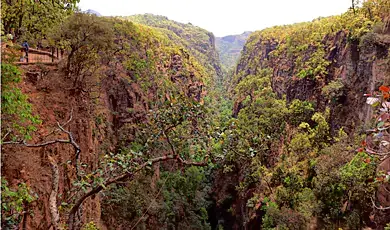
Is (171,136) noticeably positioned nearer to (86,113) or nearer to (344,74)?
(86,113)

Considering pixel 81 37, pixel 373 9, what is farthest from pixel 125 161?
pixel 373 9

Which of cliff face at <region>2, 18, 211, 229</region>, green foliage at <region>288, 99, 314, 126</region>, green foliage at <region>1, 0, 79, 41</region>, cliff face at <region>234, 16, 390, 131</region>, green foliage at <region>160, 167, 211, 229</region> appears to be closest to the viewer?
cliff face at <region>2, 18, 211, 229</region>

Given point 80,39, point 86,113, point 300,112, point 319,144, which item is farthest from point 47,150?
point 300,112

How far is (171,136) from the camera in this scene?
6617 millimetres

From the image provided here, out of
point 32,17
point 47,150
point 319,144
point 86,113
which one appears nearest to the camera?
point 47,150

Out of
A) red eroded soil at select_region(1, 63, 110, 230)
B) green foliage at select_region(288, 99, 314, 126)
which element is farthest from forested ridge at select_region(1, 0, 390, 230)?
green foliage at select_region(288, 99, 314, 126)

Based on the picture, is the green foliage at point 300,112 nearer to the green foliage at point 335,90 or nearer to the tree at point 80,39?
the green foliage at point 335,90

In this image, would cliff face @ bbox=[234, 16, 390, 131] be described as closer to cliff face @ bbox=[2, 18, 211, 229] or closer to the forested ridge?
the forested ridge

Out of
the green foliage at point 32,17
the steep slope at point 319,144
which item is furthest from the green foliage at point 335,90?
the green foliage at point 32,17

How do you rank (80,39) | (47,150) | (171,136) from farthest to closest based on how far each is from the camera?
(80,39) < (47,150) < (171,136)

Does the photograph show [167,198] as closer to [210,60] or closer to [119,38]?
[119,38]

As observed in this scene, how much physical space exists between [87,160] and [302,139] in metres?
18.2

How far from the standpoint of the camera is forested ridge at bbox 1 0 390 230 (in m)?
5.37

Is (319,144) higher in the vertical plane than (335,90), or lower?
lower
